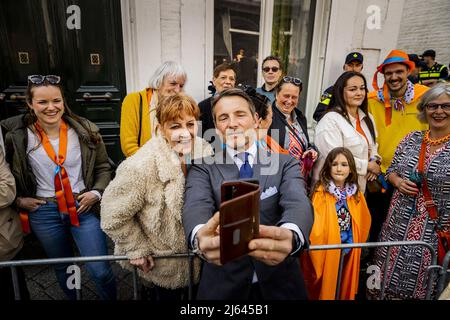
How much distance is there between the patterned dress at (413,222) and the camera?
2412 millimetres

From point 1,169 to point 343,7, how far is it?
5.47m

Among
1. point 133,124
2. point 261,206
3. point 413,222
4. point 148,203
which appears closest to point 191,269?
point 148,203

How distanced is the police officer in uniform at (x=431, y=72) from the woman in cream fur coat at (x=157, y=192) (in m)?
6.88

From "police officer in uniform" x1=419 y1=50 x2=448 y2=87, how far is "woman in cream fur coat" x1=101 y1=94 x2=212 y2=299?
688 cm

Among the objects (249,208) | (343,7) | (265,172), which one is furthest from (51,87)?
(343,7)

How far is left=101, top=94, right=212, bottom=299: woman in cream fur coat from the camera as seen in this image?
5.41 ft

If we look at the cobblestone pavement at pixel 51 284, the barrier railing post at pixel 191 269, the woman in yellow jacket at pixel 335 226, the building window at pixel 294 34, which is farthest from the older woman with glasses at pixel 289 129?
the building window at pixel 294 34

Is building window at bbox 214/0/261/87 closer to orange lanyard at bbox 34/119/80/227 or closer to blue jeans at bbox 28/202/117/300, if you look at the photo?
orange lanyard at bbox 34/119/80/227

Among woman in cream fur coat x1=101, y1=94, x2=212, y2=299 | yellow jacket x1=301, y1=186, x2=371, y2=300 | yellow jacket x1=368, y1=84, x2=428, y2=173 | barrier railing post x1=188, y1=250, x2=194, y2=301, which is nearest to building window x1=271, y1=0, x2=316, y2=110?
yellow jacket x1=368, y1=84, x2=428, y2=173

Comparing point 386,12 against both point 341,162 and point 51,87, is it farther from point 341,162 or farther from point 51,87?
point 51,87

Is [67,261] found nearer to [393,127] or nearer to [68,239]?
[68,239]

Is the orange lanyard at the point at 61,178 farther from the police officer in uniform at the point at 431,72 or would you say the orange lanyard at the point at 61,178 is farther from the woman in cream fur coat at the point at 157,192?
the police officer in uniform at the point at 431,72

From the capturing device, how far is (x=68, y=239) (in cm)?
246

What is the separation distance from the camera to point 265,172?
1.60 meters
